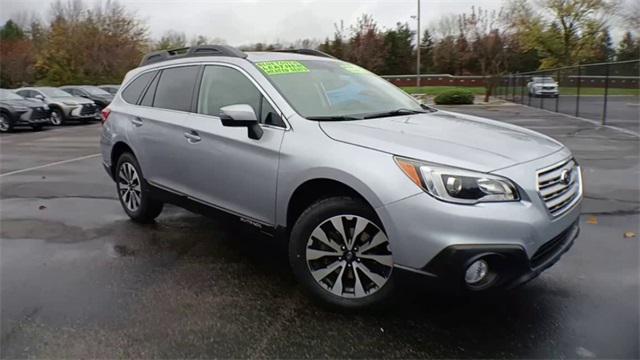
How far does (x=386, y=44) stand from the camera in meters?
63.2

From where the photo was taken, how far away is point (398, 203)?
2.99 metres

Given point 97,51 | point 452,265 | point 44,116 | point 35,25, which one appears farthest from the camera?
point 35,25

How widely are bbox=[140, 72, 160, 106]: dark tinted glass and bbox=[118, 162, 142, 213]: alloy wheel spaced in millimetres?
675

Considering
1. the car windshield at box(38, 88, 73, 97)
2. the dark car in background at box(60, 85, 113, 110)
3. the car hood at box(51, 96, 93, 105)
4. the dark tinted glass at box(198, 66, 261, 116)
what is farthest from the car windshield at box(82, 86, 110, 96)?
the dark tinted glass at box(198, 66, 261, 116)

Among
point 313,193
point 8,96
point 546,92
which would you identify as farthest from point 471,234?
point 546,92

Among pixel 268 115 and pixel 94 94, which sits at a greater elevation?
pixel 268 115

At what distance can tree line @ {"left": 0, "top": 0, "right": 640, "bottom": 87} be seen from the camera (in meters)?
43.6

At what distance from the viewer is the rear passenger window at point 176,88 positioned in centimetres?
473

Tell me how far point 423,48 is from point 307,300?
7140cm

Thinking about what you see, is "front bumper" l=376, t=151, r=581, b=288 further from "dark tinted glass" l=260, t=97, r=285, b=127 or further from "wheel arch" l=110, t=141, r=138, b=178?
"wheel arch" l=110, t=141, r=138, b=178

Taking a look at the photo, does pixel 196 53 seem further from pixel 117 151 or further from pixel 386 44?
pixel 386 44

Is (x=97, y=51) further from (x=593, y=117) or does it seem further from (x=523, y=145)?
(x=523, y=145)

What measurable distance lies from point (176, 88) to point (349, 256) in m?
2.60

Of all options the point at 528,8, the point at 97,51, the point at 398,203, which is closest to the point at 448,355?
the point at 398,203
